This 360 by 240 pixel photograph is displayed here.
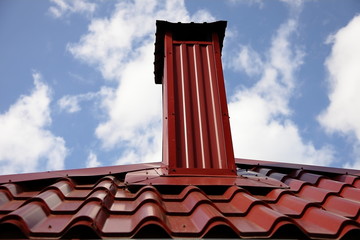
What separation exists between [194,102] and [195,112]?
5.2 inches

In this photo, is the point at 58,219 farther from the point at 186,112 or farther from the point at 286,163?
the point at 286,163

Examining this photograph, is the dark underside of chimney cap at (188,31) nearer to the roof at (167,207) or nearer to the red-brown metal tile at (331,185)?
the roof at (167,207)

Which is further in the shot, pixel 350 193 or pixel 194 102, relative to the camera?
pixel 194 102

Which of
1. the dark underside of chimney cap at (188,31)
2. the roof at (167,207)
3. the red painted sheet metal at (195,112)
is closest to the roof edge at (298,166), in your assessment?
the roof at (167,207)

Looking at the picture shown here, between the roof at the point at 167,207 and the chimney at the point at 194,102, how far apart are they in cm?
22

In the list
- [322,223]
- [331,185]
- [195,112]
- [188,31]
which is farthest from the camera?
[188,31]

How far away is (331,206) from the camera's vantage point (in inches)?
93.9

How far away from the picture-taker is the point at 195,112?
10.4 ft

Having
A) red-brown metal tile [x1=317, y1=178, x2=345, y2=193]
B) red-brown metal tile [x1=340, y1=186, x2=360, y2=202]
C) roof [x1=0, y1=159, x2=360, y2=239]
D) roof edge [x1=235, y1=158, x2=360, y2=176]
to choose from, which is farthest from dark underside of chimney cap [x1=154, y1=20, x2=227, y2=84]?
red-brown metal tile [x1=340, y1=186, x2=360, y2=202]

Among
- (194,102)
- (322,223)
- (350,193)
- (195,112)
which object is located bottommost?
(322,223)

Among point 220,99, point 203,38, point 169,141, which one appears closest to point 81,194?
point 169,141

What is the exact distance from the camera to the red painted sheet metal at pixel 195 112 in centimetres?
290

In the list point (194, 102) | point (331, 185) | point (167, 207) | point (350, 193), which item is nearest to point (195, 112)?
point (194, 102)

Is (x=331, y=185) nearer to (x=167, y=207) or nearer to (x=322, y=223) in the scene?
(x=322, y=223)
